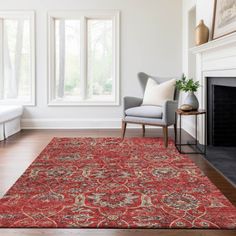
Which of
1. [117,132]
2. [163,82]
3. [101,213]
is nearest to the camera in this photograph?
[101,213]

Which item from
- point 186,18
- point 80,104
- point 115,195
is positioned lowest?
point 115,195

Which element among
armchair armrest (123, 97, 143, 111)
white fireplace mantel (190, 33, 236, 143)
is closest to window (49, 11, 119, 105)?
armchair armrest (123, 97, 143, 111)

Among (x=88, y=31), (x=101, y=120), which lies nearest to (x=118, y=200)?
(x=101, y=120)

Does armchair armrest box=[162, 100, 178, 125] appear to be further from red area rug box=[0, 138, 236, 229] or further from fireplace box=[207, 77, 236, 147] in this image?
red area rug box=[0, 138, 236, 229]

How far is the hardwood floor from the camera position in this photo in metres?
2.06

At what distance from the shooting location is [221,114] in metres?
4.61

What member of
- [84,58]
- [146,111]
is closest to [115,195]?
[146,111]

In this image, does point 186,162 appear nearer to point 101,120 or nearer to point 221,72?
point 221,72

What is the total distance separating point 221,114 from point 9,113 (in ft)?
10.5

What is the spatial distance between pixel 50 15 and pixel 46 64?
2.89ft

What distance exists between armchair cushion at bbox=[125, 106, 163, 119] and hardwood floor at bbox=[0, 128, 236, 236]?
70 cm

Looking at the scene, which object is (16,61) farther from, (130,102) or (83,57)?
(130,102)

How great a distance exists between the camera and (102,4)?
6.45 metres

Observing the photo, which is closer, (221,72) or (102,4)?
(221,72)
